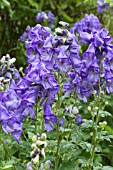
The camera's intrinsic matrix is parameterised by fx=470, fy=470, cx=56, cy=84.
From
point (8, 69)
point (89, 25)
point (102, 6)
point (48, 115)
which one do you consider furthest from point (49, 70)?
point (102, 6)

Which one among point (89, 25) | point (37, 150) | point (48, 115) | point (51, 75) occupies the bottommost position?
point (37, 150)

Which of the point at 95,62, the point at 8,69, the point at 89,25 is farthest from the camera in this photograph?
the point at 89,25

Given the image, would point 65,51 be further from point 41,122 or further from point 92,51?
point 41,122

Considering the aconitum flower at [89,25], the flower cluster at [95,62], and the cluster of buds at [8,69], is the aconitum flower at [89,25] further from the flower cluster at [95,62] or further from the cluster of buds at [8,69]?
the cluster of buds at [8,69]

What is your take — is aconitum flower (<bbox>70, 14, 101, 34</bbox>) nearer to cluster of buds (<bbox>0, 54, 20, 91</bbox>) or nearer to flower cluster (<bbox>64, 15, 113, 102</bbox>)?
flower cluster (<bbox>64, 15, 113, 102</bbox>)

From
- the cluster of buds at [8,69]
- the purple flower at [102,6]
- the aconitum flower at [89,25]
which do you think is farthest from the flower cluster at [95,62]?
the purple flower at [102,6]

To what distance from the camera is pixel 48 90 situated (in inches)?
105

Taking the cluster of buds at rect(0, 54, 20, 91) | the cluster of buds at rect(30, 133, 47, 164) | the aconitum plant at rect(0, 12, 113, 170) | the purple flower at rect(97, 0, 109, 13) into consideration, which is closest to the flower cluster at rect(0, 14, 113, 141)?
the aconitum plant at rect(0, 12, 113, 170)

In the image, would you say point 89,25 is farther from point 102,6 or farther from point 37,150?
point 102,6

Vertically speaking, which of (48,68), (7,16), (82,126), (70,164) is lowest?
(70,164)

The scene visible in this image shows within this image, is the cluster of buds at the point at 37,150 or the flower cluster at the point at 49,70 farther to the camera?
the flower cluster at the point at 49,70

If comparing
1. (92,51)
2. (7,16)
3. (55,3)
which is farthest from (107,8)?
(92,51)

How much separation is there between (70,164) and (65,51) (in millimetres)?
683

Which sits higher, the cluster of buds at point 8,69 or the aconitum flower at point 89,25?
the aconitum flower at point 89,25
